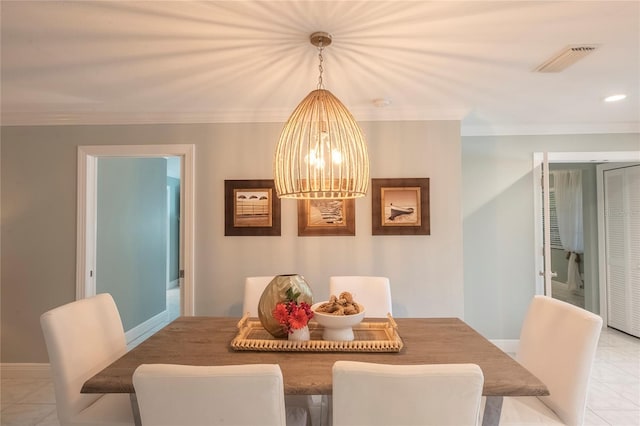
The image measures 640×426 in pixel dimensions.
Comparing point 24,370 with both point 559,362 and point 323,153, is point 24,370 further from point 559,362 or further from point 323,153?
point 559,362

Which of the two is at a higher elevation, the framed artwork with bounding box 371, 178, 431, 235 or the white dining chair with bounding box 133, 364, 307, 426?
the framed artwork with bounding box 371, 178, 431, 235

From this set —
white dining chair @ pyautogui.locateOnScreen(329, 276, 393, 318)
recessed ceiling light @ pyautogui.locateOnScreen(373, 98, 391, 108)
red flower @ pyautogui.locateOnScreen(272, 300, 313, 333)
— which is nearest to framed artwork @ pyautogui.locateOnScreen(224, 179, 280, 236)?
white dining chair @ pyautogui.locateOnScreen(329, 276, 393, 318)

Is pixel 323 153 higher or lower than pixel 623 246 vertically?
higher

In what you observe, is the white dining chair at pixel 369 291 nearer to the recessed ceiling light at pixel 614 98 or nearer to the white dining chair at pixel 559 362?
the white dining chair at pixel 559 362

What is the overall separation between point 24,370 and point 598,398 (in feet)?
15.6

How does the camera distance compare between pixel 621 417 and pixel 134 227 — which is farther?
pixel 134 227

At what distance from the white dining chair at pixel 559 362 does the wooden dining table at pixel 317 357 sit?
10.7 inches

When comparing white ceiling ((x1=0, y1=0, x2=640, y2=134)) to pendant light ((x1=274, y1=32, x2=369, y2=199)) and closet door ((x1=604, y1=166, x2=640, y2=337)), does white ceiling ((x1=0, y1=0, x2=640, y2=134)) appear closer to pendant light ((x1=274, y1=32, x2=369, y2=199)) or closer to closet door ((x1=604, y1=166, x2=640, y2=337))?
pendant light ((x1=274, y1=32, x2=369, y2=199))

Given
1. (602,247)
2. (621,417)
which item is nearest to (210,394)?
(621,417)

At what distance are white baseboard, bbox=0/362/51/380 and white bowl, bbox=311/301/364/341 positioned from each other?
286cm

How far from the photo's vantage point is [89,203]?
3.05 m

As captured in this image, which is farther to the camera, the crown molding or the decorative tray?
the crown molding

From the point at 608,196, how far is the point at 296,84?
4223 mm

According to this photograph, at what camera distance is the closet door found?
389 centimetres
